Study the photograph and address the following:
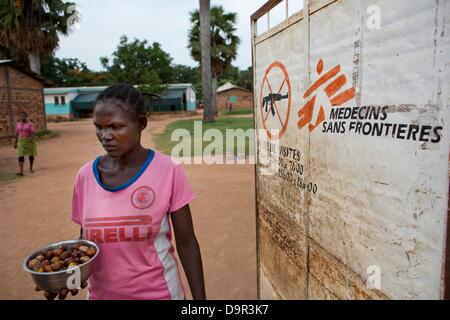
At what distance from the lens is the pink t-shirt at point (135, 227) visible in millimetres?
1536

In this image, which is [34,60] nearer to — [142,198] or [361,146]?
[142,198]

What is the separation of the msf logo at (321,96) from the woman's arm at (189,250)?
963mm

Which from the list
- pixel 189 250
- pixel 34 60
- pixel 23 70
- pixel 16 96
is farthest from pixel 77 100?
pixel 189 250

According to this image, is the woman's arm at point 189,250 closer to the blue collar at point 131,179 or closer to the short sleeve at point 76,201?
the blue collar at point 131,179

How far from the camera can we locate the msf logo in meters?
1.74

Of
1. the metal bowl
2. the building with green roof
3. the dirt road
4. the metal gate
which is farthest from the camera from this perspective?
the building with green roof

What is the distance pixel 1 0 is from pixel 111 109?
22.9 meters

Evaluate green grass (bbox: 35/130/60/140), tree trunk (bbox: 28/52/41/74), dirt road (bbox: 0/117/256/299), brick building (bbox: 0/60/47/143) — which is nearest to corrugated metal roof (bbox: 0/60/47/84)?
brick building (bbox: 0/60/47/143)

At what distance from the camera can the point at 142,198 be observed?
1537mm

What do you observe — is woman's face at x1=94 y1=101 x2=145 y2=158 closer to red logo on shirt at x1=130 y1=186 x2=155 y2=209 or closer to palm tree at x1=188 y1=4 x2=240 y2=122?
red logo on shirt at x1=130 y1=186 x2=155 y2=209

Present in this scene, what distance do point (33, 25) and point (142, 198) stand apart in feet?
75.8

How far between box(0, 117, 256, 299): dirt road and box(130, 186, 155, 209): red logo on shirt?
2245 mm

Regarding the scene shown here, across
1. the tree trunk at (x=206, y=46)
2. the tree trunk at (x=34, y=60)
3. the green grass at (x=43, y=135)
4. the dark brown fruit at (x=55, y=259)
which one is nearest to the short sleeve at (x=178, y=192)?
the dark brown fruit at (x=55, y=259)
